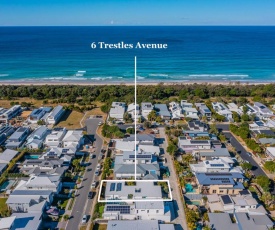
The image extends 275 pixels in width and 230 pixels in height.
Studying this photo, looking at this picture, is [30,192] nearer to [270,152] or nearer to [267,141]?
[270,152]

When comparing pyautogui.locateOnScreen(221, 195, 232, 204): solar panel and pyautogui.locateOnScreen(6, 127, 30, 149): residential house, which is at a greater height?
pyautogui.locateOnScreen(6, 127, 30, 149): residential house

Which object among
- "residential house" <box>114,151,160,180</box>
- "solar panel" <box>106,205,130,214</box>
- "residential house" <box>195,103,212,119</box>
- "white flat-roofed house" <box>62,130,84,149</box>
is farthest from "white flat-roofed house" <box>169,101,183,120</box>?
"solar panel" <box>106,205,130,214</box>

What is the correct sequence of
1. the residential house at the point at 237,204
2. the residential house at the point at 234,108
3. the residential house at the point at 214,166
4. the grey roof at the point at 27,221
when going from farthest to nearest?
the residential house at the point at 234,108 → the residential house at the point at 214,166 → the residential house at the point at 237,204 → the grey roof at the point at 27,221

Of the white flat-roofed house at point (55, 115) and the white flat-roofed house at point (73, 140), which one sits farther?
the white flat-roofed house at point (55, 115)

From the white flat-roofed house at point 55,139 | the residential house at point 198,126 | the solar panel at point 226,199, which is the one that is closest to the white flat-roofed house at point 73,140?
the white flat-roofed house at point 55,139

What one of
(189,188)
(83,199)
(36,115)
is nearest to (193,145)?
(189,188)

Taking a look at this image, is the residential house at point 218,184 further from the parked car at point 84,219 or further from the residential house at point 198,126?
the residential house at point 198,126

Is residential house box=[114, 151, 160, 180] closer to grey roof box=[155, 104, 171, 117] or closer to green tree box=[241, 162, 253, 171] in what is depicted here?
green tree box=[241, 162, 253, 171]
